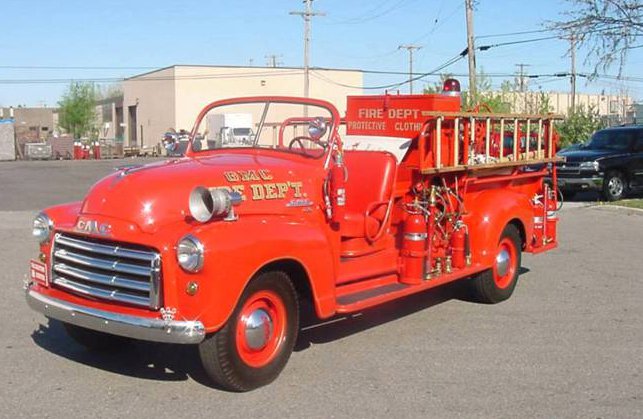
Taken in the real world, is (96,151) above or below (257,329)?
above

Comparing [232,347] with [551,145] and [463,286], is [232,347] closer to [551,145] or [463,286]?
[463,286]

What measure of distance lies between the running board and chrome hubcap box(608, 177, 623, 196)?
1174 centimetres

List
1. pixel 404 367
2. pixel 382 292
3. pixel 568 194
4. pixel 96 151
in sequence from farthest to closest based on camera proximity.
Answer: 1. pixel 96 151
2. pixel 568 194
3. pixel 382 292
4. pixel 404 367

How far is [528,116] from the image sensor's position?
8125 millimetres

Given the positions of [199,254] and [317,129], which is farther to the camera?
[317,129]

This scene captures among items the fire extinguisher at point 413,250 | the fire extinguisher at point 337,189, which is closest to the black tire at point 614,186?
the fire extinguisher at point 413,250

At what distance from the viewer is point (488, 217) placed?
24.4ft

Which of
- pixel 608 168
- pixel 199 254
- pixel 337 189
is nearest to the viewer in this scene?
pixel 199 254

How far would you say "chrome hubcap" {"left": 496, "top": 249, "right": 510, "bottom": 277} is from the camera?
780 cm

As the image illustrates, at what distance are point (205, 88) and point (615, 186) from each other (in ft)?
153

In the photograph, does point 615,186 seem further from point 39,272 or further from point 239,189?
point 39,272

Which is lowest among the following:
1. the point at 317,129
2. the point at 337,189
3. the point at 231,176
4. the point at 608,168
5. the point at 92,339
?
the point at 92,339

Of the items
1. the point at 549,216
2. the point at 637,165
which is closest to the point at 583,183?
the point at 637,165

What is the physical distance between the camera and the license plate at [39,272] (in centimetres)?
533
